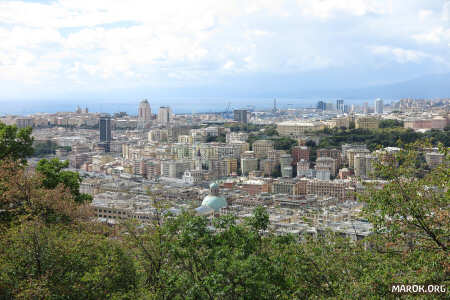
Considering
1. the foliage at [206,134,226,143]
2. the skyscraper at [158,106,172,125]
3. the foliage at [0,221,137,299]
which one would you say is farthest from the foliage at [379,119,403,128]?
the foliage at [0,221,137,299]

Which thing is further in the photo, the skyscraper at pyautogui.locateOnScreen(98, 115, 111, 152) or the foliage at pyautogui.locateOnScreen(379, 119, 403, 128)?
the skyscraper at pyautogui.locateOnScreen(98, 115, 111, 152)

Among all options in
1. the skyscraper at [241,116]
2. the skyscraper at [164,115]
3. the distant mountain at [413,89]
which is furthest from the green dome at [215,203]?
the distant mountain at [413,89]

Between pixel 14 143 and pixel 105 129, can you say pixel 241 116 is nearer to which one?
pixel 105 129

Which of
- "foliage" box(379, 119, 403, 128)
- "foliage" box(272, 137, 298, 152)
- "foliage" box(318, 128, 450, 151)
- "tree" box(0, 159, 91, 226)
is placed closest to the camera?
"tree" box(0, 159, 91, 226)

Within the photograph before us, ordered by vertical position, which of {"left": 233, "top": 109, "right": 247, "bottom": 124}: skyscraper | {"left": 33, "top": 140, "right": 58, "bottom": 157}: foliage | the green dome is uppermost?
{"left": 233, "top": 109, "right": 247, "bottom": 124}: skyscraper

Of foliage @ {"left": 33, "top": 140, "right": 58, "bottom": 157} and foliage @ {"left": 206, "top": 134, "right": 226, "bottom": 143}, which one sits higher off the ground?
foliage @ {"left": 206, "top": 134, "right": 226, "bottom": 143}

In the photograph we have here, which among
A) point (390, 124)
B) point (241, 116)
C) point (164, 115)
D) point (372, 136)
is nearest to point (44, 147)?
point (164, 115)

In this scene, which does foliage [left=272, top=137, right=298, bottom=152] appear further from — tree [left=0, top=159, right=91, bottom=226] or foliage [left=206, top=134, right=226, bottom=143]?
tree [left=0, top=159, right=91, bottom=226]

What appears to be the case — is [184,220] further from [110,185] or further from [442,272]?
[110,185]
